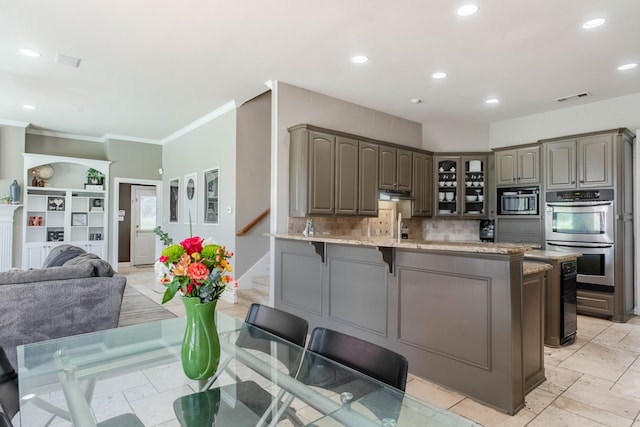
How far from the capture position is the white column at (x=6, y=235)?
6.57 m

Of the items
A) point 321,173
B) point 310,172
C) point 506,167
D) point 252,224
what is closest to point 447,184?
point 506,167

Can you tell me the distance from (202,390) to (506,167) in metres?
5.57

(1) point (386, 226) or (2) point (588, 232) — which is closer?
(2) point (588, 232)

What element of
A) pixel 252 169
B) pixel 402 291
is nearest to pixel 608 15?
pixel 402 291

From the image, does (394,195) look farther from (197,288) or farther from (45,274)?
(197,288)

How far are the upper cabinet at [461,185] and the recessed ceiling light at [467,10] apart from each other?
3.47 meters

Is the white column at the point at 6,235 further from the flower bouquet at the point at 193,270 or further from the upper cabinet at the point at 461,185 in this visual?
the upper cabinet at the point at 461,185

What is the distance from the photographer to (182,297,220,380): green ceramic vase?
1.43 m

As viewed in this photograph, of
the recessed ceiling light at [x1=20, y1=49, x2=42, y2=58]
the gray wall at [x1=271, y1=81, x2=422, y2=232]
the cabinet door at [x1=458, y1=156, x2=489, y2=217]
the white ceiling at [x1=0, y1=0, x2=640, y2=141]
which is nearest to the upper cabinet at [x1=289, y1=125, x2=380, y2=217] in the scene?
the gray wall at [x1=271, y1=81, x2=422, y2=232]

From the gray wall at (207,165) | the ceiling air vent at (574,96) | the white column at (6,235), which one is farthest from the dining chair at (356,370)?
the white column at (6,235)

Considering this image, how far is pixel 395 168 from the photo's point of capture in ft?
18.2

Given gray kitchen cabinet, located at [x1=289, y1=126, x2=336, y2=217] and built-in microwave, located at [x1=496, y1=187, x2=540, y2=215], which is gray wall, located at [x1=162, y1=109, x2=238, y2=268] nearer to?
gray kitchen cabinet, located at [x1=289, y1=126, x2=336, y2=217]

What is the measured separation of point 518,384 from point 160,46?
4.18 meters

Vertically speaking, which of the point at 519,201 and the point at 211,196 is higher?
the point at 211,196
